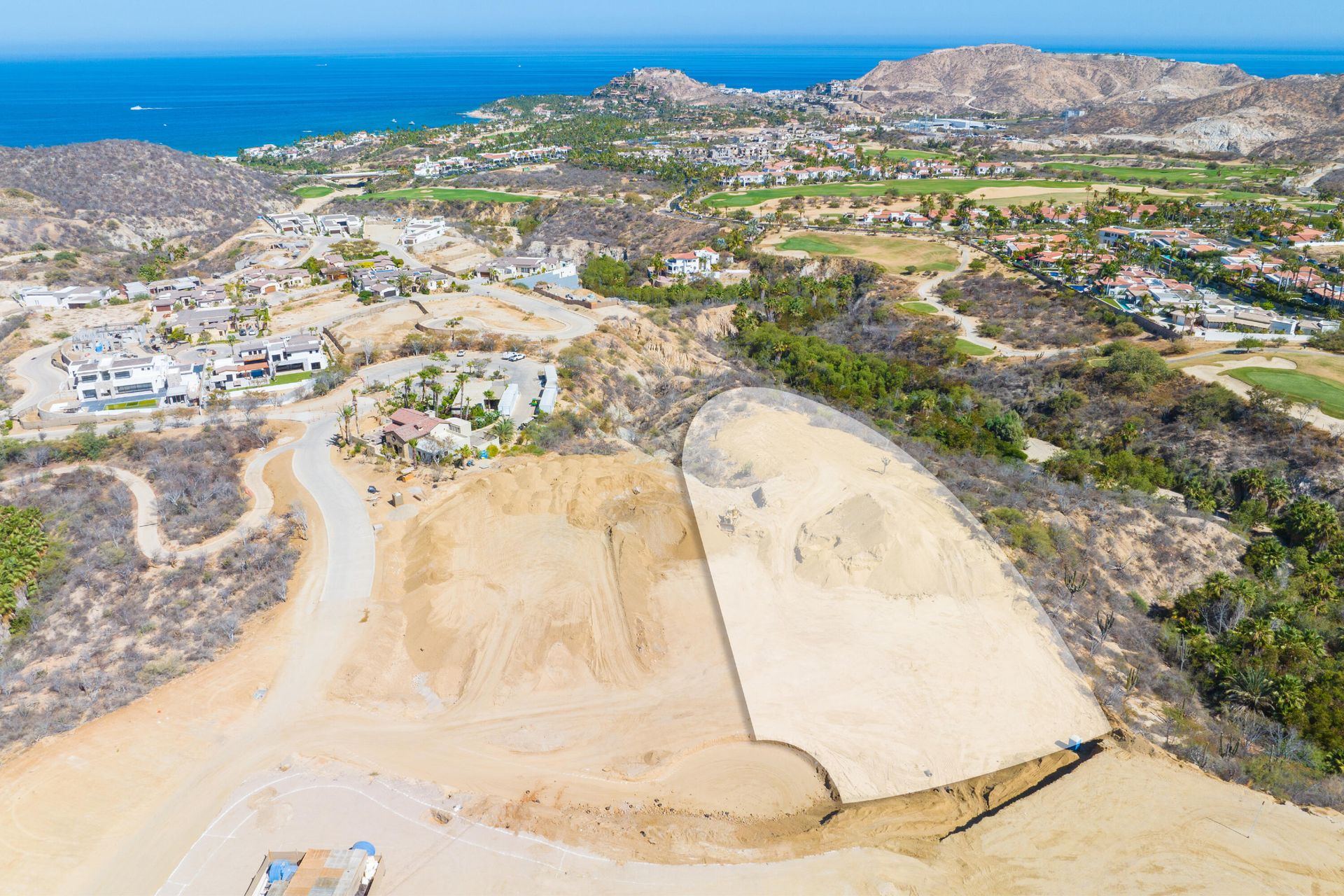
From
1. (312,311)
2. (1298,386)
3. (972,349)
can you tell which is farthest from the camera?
(312,311)

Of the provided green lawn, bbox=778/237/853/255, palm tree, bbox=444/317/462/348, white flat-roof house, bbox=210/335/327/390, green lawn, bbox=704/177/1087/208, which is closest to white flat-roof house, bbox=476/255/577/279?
palm tree, bbox=444/317/462/348

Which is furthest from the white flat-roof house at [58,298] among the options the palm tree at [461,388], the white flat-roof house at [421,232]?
the palm tree at [461,388]

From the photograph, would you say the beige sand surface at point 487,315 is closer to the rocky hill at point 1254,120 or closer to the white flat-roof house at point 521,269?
the white flat-roof house at point 521,269

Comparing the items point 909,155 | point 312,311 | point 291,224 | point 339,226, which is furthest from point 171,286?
point 909,155

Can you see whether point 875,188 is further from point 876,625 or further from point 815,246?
point 876,625

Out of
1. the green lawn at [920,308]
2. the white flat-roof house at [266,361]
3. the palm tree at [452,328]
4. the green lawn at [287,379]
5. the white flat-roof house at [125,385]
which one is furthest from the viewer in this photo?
the green lawn at [920,308]

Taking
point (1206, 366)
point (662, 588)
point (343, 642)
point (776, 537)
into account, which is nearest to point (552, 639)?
point (662, 588)

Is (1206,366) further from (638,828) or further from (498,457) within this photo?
(638,828)
